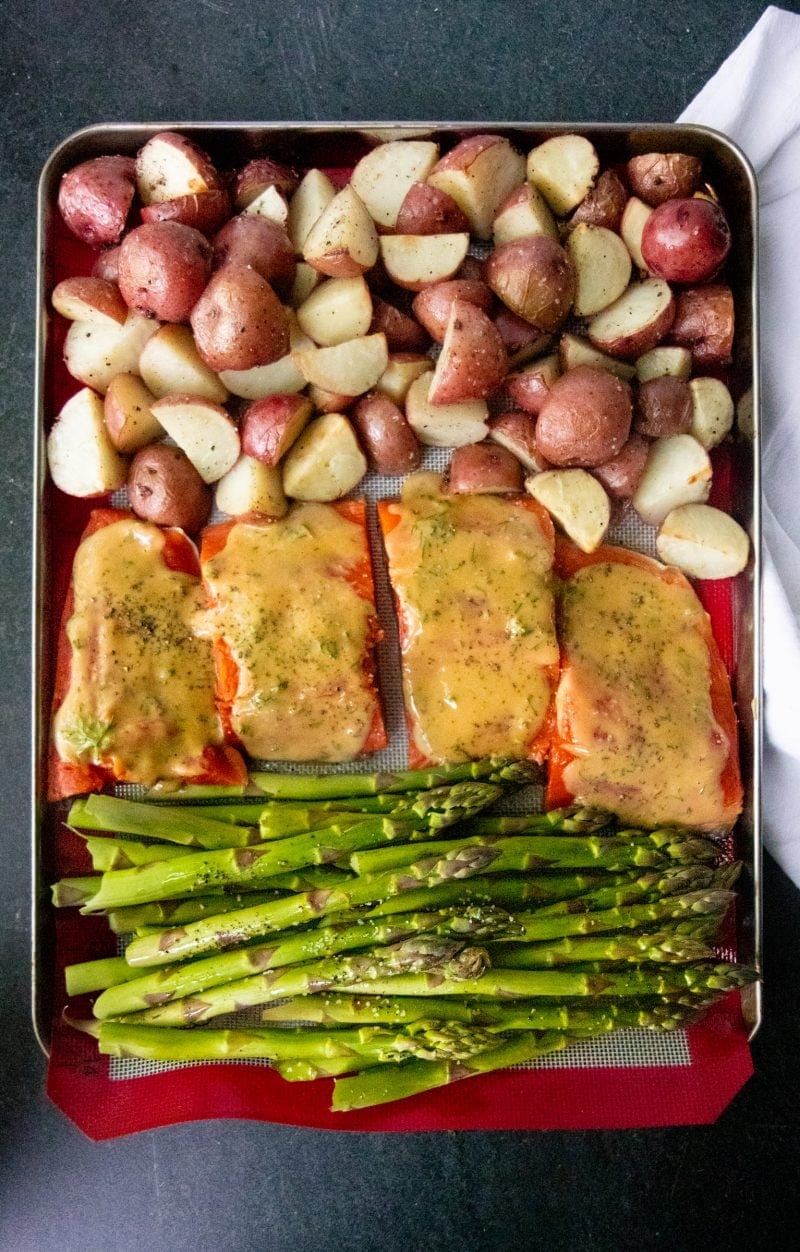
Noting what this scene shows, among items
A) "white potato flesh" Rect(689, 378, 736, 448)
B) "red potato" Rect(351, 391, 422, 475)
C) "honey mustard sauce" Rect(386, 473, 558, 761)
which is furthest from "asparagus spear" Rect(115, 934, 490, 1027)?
"white potato flesh" Rect(689, 378, 736, 448)

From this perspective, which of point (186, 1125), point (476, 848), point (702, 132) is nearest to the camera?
point (476, 848)

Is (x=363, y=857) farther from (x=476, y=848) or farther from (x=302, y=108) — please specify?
(x=302, y=108)

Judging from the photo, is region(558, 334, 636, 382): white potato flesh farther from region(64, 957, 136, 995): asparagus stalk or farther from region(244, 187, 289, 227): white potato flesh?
region(64, 957, 136, 995): asparagus stalk

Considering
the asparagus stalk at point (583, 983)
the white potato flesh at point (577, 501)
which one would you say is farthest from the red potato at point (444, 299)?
the asparagus stalk at point (583, 983)

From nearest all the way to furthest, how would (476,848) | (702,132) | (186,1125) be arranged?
(476,848) < (702,132) < (186,1125)

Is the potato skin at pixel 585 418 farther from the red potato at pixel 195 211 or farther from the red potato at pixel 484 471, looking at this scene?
the red potato at pixel 195 211

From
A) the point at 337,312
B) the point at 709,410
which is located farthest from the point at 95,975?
the point at 709,410

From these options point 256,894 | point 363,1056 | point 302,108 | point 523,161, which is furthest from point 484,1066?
point 302,108
